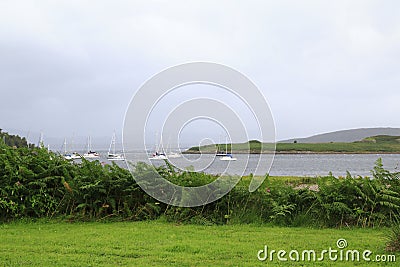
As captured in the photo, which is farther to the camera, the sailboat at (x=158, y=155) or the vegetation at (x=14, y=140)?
the vegetation at (x=14, y=140)

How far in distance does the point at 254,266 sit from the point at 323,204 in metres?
3.35

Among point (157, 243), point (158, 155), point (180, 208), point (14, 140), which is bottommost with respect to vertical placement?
point (157, 243)

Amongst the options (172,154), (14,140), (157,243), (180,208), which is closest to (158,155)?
(172,154)

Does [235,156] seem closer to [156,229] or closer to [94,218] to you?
[156,229]

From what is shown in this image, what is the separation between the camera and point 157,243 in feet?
21.3

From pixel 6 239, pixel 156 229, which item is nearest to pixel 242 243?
pixel 156 229

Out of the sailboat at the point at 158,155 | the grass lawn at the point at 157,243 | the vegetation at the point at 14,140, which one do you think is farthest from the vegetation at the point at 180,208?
the vegetation at the point at 14,140

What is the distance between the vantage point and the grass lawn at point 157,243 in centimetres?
551

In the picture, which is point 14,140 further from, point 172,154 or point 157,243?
point 157,243

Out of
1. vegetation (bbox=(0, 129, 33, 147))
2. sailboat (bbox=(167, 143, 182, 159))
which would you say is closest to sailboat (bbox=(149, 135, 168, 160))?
sailboat (bbox=(167, 143, 182, 159))

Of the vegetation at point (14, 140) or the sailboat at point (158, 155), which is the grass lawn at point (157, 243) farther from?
the vegetation at point (14, 140)

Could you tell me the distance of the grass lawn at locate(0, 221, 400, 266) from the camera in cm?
551

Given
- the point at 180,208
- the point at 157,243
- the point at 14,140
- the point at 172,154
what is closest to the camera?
the point at 157,243

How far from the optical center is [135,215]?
8750 mm
